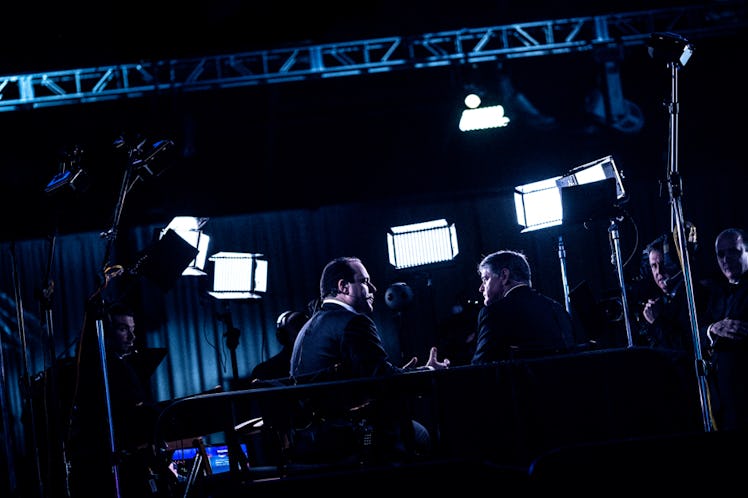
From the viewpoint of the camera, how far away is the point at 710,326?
5234 millimetres

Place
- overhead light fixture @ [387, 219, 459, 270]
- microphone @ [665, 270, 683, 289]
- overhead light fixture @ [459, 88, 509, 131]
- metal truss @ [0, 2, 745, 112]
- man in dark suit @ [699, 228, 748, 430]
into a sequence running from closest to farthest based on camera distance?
man in dark suit @ [699, 228, 748, 430]
microphone @ [665, 270, 683, 289]
overhead light fixture @ [387, 219, 459, 270]
metal truss @ [0, 2, 745, 112]
overhead light fixture @ [459, 88, 509, 131]

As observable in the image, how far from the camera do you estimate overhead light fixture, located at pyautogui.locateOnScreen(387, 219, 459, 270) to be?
6.62 m

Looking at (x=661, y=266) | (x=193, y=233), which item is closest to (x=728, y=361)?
(x=661, y=266)

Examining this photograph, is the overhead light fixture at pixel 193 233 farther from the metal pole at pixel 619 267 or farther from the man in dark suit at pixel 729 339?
the man in dark suit at pixel 729 339

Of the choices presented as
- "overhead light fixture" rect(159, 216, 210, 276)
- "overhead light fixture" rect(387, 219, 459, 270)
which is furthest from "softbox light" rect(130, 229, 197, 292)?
"overhead light fixture" rect(387, 219, 459, 270)

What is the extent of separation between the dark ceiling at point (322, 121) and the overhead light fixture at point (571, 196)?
276 cm

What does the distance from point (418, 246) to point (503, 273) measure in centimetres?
190

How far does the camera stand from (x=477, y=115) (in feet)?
26.6

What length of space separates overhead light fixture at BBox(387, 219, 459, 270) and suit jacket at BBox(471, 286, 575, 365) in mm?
2076

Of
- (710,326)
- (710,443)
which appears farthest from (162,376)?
(710,443)

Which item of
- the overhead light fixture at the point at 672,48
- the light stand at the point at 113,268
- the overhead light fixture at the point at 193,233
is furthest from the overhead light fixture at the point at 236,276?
the overhead light fixture at the point at 672,48

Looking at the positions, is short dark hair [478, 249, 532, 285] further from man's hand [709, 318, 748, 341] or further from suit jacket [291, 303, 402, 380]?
man's hand [709, 318, 748, 341]

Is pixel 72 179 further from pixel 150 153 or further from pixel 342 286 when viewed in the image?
pixel 342 286

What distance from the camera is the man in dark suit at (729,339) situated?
17.2 feet
